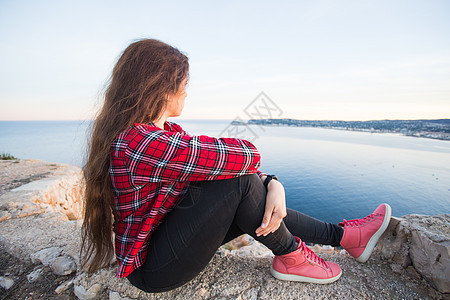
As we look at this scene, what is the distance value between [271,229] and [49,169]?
278 inches

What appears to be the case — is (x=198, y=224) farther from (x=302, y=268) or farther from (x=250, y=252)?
(x=250, y=252)

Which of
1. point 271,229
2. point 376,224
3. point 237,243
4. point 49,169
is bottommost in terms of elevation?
point 237,243

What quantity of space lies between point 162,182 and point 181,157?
0.69 ft

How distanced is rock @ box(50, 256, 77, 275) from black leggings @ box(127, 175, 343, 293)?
821 mm

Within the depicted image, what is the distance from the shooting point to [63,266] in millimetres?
1654

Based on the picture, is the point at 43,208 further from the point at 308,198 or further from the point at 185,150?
the point at 308,198

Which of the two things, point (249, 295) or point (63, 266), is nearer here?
point (249, 295)

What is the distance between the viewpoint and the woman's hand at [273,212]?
110 cm

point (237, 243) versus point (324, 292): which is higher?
point (324, 292)

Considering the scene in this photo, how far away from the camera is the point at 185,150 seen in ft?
2.98

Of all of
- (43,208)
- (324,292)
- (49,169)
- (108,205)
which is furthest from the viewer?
(49,169)

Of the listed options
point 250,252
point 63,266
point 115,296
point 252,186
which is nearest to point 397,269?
point 250,252

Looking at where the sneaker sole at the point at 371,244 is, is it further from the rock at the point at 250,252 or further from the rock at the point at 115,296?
the rock at the point at 115,296

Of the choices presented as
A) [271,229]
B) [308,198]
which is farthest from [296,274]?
[308,198]
